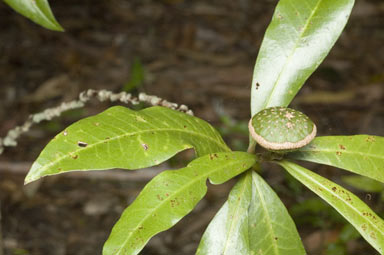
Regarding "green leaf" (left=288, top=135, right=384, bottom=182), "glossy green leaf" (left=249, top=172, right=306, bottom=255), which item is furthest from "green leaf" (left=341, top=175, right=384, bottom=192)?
"glossy green leaf" (left=249, top=172, right=306, bottom=255)

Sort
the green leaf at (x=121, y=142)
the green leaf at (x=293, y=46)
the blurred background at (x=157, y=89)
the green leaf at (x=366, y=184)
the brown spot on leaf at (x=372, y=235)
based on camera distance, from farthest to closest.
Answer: the blurred background at (x=157, y=89) → the green leaf at (x=366, y=184) → the green leaf at (x=293, y=46) → the brown spot on leaf at (x=372, y=235) → the green leaf at (x=121, y=142)

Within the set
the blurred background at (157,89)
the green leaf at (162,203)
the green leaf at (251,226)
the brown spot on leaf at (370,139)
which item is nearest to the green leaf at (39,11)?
the green leaf at (162,203)

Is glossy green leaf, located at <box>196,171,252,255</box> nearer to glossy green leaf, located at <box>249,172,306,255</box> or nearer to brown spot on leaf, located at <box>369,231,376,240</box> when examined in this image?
glossy green leaf, located at <box>249,172,306,255</box>

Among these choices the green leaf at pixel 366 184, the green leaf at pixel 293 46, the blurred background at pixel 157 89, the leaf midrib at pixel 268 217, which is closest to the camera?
the leaf midrib at pixel 268 217

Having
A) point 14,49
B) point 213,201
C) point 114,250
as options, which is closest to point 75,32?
point 14,49

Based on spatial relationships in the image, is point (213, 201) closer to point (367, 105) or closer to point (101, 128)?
point (367, 105)

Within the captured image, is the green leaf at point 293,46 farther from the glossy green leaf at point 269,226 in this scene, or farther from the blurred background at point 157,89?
the blurred background at point 157,89
